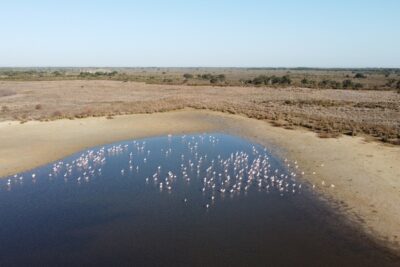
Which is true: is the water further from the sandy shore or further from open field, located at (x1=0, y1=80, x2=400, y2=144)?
open field, located at (x1=0, y1=80, x2=400, y2=144)

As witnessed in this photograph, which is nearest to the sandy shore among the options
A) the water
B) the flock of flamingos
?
the water

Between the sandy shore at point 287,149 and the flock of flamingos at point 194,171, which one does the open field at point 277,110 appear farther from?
the flock of flamingos at point 194,171

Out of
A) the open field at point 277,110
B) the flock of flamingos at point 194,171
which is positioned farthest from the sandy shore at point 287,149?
the open field at point 277,110

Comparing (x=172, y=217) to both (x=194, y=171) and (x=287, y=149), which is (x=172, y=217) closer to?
(x=194, y=171)

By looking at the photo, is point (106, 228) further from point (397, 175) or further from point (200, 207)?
point (397, 175)

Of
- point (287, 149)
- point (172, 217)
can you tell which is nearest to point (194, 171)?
point (172, 217)

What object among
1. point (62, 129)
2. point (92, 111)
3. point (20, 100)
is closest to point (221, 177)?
point (62, 129)
